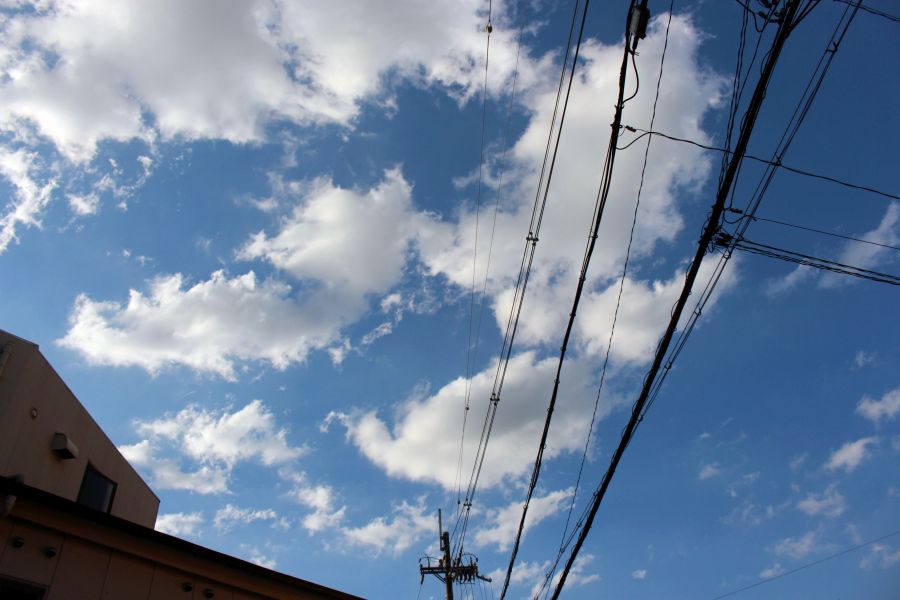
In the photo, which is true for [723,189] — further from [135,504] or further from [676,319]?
[135,504]

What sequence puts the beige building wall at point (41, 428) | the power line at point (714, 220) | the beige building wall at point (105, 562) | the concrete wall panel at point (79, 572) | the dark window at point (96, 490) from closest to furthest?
the power line at point (714, 220), the beige building wall at point (105, 562), the concrete wall panel at point (79, 572), the beige building wall at point (41, 428), the dark window at point (96, 490)

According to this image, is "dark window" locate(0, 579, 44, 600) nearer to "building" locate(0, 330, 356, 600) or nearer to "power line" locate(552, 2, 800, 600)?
"building" locate(0, 330, 356, 600)

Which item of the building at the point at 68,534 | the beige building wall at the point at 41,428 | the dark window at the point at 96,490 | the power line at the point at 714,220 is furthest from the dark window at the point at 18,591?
the power line at the point at 714,220

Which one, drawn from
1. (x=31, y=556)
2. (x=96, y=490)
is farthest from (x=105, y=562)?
(x=96, y=490)

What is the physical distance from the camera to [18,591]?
7.30 m

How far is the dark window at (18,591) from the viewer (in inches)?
284

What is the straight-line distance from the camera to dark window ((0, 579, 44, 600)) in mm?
7207

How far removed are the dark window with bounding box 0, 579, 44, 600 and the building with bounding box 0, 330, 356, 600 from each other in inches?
0.4

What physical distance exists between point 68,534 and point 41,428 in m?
3.09

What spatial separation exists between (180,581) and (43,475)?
3.48 meters

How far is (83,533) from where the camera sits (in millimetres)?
8000

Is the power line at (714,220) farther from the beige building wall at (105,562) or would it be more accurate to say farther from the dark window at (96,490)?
the dark window at (96,490)

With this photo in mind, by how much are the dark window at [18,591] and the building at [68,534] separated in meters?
0.01

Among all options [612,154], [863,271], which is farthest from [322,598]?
[863,271]
